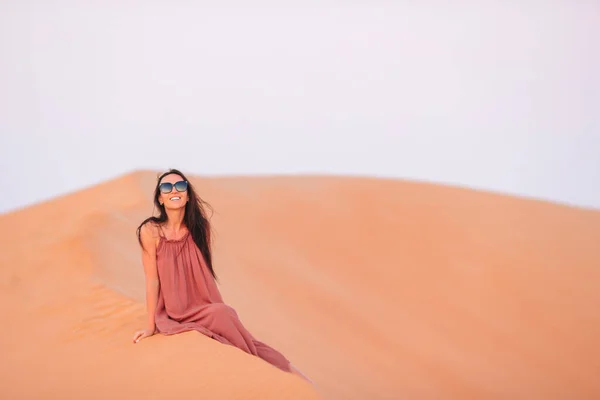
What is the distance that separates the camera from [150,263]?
595 centimetres

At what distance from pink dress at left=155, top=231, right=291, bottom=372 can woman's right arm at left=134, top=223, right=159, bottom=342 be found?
0.12 ft

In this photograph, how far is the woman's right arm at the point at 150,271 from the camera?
5.90m

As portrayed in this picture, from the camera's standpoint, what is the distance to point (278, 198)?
12938mm

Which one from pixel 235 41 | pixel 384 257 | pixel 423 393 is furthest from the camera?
pixel 235 41

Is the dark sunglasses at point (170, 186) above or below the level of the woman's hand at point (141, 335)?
above

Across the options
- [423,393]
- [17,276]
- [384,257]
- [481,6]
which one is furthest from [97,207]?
[481,6]

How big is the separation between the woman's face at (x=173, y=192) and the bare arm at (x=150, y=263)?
22cm

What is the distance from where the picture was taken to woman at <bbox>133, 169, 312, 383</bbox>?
580 cm

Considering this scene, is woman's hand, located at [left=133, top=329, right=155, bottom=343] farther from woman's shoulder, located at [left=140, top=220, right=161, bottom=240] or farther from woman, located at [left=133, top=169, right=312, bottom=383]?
woman's shoulder, located at [left=140, top=220, right=161, bottom=240]

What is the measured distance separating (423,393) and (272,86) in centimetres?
1730

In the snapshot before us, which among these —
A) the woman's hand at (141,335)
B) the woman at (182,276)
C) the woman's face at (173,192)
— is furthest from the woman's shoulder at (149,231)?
the woman's hand at (141,335)

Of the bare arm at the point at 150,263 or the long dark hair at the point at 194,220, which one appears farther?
the long dark hair at the point at 194,220

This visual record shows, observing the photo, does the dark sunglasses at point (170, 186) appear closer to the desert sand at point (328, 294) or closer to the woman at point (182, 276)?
the woman at point (182, 276)

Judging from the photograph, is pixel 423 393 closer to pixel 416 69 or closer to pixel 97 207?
pixel 97 207
